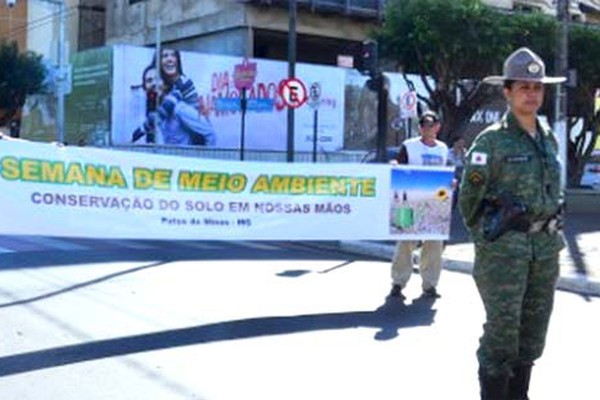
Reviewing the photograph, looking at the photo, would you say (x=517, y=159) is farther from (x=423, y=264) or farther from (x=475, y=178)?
(x=423, y=264)

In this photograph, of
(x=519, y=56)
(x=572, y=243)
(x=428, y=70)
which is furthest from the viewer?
(x=428, y=70)

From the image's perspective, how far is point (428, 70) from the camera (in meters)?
28.3

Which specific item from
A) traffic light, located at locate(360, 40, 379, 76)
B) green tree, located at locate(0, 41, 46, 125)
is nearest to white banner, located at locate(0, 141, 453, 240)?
traffic light, located at locate(360, 40, 379, 76)

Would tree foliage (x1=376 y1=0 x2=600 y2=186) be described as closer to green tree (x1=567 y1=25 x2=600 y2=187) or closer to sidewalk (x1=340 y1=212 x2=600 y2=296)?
green tree (x1=567 y1=25 x2=600 y2=187)

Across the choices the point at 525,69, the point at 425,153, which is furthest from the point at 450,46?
the point at 525,69

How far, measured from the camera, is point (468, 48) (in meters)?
27.0

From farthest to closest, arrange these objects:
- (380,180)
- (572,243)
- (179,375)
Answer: (572,243) → (380,180) → (179,375)

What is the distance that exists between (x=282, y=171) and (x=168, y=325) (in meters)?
2.92

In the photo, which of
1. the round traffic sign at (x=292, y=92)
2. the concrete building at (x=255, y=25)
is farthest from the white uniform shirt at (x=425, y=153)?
the concrete building at (x=255, y=25)

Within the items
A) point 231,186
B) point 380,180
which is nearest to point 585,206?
point 380,180

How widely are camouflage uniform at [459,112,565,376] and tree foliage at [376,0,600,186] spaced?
22.3m

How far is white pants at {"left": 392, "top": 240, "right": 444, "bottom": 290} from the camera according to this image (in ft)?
32.3

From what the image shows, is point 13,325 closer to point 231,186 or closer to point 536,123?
point 231,186

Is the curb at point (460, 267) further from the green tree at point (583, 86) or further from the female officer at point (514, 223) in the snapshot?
the green tree at point (583, 86)
